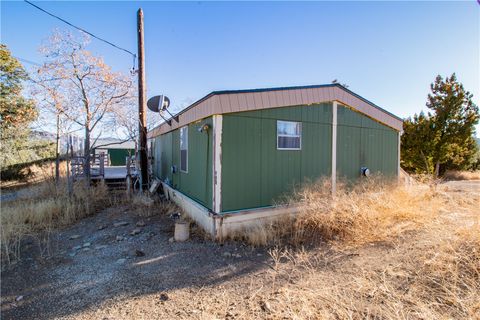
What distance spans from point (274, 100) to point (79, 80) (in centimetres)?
908

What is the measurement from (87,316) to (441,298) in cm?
370

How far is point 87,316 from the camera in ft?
7.75

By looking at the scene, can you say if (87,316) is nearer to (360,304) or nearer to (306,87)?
(360,304)

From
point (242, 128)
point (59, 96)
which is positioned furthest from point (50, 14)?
point (242, 128)

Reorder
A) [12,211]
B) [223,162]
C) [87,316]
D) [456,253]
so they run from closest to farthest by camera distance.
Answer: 1. [87,316]
2. [456,253]
3. [223,162]
4. [12,211]

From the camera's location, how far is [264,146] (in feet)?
16.1

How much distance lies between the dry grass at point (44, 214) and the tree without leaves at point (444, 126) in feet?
50.5

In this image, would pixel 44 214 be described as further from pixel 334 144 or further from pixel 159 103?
pixel 334 144

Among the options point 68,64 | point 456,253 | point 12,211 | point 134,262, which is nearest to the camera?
point 456,253

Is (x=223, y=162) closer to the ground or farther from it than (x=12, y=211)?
farther from it

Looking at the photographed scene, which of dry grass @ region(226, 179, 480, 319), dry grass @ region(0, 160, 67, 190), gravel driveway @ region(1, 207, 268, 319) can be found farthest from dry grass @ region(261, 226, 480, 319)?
dry grass @ region(0, 160, 67, 190)

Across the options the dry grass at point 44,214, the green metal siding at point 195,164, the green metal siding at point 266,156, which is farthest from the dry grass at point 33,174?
the green metal siding at point 266,156

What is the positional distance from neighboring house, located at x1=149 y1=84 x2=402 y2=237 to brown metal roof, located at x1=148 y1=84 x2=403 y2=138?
2 cm

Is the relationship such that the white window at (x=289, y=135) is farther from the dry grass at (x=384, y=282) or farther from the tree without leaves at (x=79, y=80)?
the tree without leaves at (x=79, y=80)
